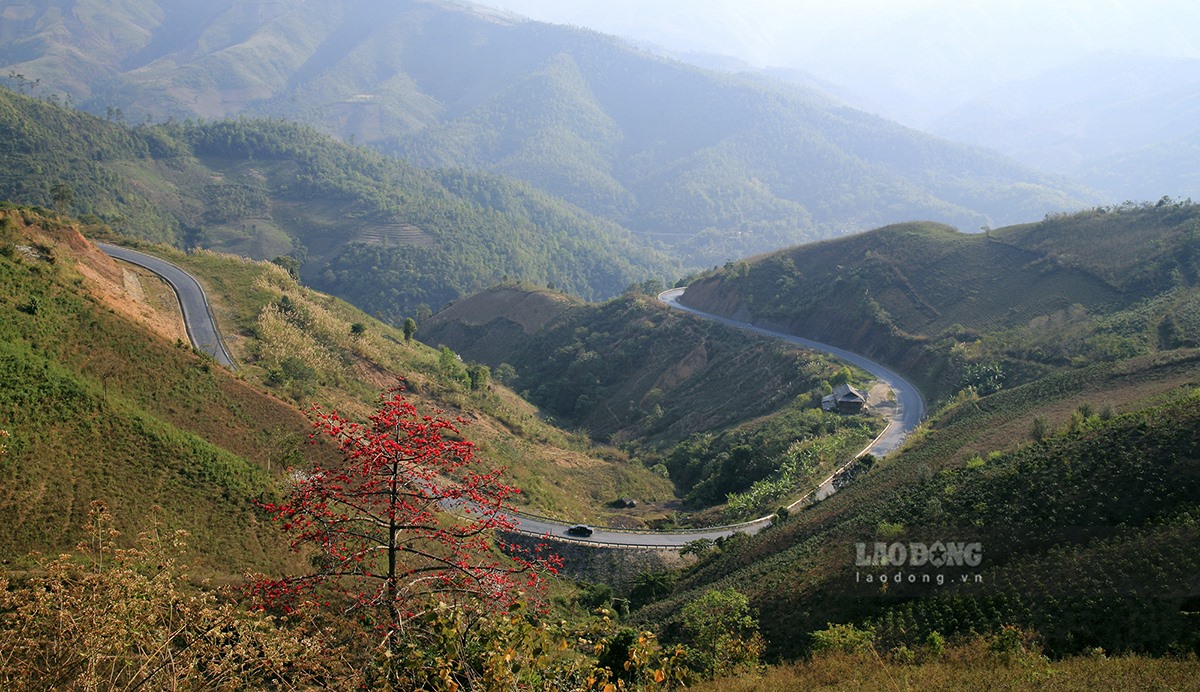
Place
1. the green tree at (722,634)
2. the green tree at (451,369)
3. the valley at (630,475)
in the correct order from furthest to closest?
the green tree at (451,369) < the green tree at (722,634) < the valley at (630,475)

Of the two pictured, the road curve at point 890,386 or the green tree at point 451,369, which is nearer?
the road curve at point 890,386

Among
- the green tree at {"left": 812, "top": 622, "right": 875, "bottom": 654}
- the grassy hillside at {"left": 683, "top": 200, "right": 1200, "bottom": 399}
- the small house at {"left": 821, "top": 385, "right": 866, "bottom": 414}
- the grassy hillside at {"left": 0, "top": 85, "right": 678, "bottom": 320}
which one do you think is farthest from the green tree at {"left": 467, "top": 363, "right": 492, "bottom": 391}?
the grassy hillside at {"left": 0, "top": 85, "right": 678, "bottom": 320}

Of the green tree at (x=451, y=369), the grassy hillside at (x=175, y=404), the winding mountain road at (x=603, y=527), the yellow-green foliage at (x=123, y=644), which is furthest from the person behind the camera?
the green tree at (x=451, y=369)

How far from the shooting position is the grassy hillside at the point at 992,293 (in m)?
49.5

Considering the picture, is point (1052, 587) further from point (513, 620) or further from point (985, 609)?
point (513, 620)

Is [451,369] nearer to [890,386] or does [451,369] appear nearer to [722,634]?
[890,386]

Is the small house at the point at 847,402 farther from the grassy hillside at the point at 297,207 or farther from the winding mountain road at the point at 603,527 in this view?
the grassy hillside at the point at 297,207

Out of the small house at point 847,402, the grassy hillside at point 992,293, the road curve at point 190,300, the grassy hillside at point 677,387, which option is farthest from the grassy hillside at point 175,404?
the grassy hillside at point 992,293

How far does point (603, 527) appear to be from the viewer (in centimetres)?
3869

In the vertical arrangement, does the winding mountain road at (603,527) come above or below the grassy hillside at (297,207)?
above

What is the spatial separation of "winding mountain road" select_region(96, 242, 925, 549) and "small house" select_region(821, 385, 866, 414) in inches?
97.6

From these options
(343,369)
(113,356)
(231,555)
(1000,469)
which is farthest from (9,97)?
(1000,469)

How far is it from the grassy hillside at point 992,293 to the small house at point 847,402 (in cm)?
682

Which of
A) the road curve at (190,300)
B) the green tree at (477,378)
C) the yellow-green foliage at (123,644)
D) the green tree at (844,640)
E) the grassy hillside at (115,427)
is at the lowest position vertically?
the green tree at (477,378)
